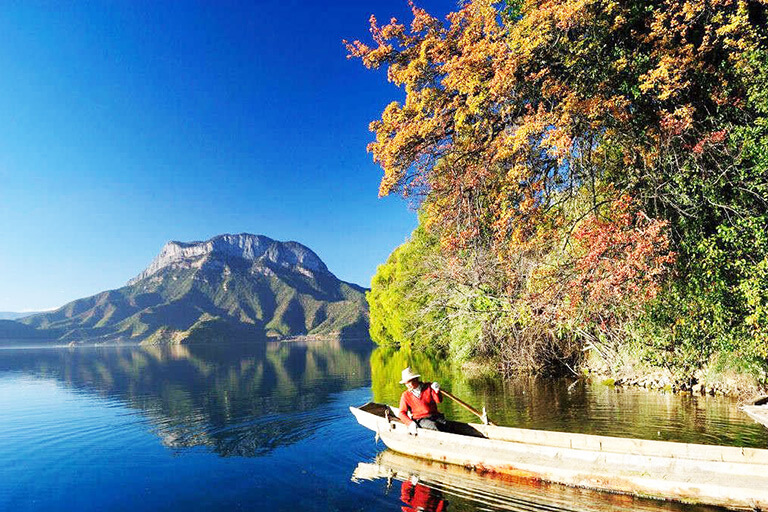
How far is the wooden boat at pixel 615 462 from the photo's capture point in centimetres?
873

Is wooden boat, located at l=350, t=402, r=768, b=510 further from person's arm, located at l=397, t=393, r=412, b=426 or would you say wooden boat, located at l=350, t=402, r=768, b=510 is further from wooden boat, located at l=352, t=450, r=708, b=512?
person's arm, located at l=397, t=393, r=412, b=426

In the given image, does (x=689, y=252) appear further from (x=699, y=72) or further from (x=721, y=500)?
(x=721, y=500)

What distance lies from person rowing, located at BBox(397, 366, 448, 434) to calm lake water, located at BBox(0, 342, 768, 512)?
1.23m

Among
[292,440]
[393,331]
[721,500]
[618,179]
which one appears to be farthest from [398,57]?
[393,331]

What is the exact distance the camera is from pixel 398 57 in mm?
19953

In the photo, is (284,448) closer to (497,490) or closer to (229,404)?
(497,490)

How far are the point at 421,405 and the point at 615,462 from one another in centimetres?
580

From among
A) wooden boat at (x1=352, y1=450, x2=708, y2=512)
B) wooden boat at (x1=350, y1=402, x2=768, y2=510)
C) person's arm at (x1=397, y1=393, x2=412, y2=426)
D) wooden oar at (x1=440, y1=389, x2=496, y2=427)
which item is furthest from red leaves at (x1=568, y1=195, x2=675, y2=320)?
person's arm at (x1=397, y1=393, x2=412, y2=426)

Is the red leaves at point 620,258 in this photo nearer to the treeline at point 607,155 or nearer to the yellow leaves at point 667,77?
the treeline at point 607,155

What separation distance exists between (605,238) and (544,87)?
6.07 m

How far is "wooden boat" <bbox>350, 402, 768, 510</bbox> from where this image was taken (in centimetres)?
873

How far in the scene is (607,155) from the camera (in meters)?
18.5

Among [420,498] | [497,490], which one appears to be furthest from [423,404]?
[497,490]

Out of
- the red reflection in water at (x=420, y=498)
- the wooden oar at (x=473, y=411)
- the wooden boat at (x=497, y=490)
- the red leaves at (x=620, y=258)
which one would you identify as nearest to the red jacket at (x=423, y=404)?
the wooden oar at (x=473, y=411)
